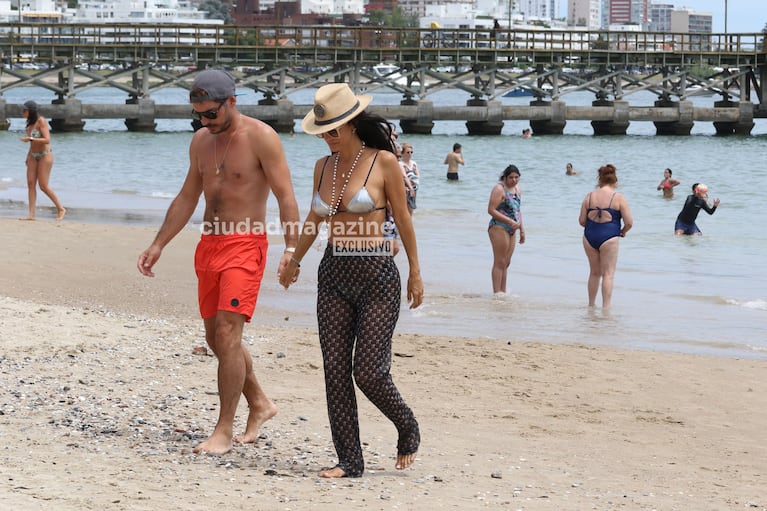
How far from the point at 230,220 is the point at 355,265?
741mm

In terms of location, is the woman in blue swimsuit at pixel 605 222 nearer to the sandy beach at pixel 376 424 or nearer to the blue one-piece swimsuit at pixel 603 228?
the blue one-piece swimsuit at pixel 603 228

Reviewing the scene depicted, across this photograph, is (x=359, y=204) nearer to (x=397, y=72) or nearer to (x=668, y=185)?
(x=668, y=185)

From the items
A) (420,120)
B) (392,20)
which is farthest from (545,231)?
(392,20)

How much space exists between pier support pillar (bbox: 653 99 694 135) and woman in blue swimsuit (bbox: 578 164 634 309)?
41.6 meters

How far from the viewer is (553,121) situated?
167ft

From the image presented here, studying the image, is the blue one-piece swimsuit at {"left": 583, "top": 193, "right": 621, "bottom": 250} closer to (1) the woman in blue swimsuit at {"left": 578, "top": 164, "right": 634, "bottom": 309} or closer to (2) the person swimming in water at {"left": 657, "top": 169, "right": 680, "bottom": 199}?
(1) the woman in blue swimsuit at {"left": 578, "top": 164, "right": 634, "bottom": 309}

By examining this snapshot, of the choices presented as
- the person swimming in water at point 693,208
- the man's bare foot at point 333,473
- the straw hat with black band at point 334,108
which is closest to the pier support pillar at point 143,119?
the person swimming in water at point 693,208

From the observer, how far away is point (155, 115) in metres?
46.8

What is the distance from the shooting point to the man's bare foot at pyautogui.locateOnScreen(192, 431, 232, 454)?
5742mm

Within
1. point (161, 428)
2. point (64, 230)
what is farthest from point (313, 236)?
point (64, 230)

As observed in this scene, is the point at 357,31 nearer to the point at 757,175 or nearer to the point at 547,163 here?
the point at 547,163

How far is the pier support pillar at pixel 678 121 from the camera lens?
51.7 m

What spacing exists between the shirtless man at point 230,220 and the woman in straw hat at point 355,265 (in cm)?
28

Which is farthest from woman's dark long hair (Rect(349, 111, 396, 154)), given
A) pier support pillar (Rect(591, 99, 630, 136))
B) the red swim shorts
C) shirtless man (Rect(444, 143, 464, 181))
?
pier support pillar (Rect(591, 99, 630, 136))
